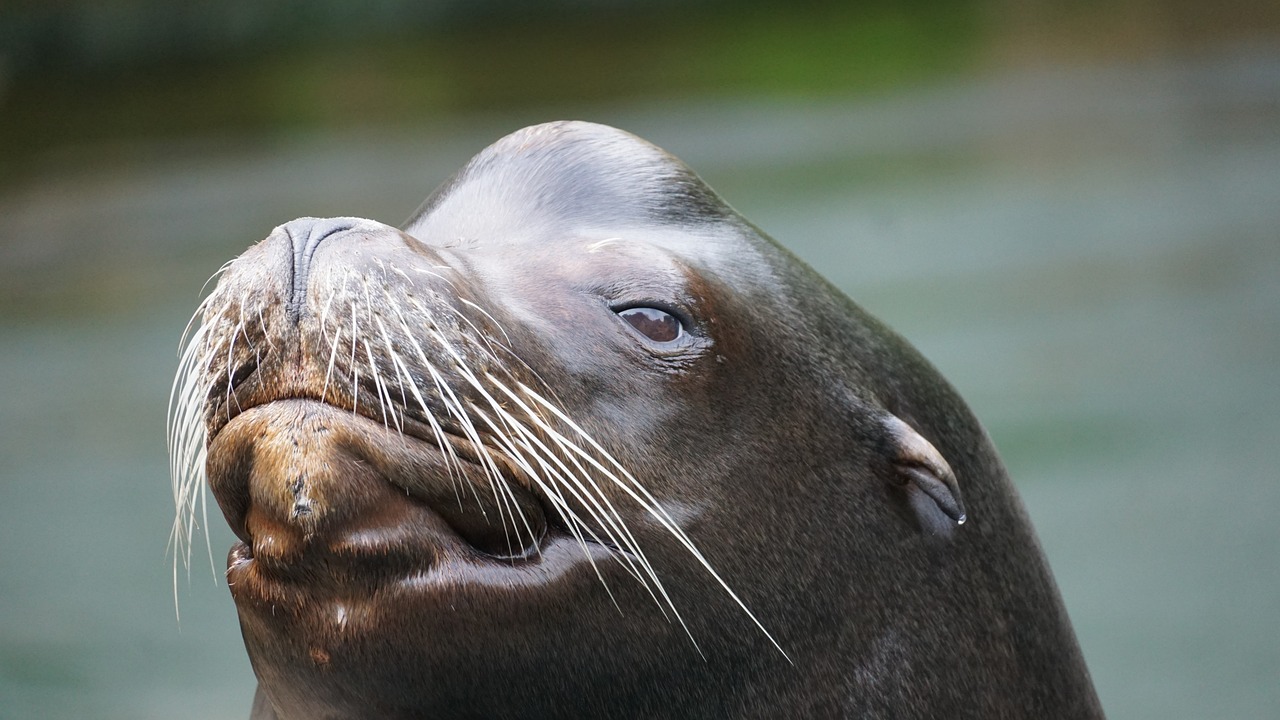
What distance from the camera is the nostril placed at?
190 centimetres

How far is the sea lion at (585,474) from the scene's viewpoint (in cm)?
184

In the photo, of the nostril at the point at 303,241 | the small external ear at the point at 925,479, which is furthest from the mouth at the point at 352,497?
the small external ear at the point at 925,479

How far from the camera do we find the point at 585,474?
1.85 meters

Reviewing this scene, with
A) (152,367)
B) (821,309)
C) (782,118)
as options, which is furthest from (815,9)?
(821,309)

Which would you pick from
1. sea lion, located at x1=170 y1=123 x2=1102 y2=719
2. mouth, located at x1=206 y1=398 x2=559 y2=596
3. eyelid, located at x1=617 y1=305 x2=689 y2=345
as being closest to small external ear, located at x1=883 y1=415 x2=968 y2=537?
sea lion, located at x1=170 y1=123 x2=1102 y2=719

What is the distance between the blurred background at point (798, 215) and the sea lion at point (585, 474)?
56.4 inches

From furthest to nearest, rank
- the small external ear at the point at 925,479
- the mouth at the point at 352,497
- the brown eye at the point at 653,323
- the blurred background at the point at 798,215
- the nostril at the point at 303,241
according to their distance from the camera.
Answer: the blurred background at the point at 798,215 → the small external ear at the point at 925,479 → the brown eye at the point at 653,323 → the nostril at the point at 303,241 → the mouth at the point at 352,497

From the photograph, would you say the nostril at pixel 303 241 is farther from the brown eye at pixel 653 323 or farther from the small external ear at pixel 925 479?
the small external ear at pixel 925 479

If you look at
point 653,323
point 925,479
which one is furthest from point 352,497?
point 925,479

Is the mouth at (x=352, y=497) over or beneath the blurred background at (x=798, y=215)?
over

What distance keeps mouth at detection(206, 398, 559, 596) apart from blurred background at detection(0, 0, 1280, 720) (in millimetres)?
1490

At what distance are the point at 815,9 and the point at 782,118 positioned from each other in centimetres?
244

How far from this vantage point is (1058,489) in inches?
265

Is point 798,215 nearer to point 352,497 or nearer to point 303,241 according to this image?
point 303,241
